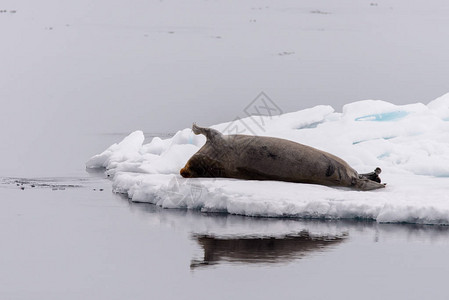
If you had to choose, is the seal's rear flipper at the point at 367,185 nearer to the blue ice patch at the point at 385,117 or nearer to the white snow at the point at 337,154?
the white snow at the point at 337,154

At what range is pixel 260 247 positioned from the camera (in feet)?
39.0

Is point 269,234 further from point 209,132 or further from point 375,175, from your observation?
point 209,132

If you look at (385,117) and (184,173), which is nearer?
(184,173)

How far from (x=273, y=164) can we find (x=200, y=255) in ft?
11.0

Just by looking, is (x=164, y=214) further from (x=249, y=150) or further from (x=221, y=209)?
(x=249, y=150)

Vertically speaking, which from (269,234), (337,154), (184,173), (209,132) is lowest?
(269,234)

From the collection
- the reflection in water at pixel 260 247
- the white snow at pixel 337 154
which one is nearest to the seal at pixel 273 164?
the white snow at pixel 337 154

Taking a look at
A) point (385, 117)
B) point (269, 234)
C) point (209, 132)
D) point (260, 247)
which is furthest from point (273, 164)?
point (385, 117)

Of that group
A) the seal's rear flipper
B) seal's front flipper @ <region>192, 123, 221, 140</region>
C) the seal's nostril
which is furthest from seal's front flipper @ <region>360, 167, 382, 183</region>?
the seal's nostril

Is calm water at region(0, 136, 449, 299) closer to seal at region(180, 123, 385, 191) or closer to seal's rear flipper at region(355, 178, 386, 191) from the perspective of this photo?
seal at region(180, 123, 385, 191)

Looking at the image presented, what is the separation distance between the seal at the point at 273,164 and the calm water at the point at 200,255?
121 cm

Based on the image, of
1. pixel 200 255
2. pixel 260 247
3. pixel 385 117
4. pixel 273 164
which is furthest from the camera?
pixel 385 117

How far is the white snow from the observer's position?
1337cm

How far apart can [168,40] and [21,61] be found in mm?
8620
